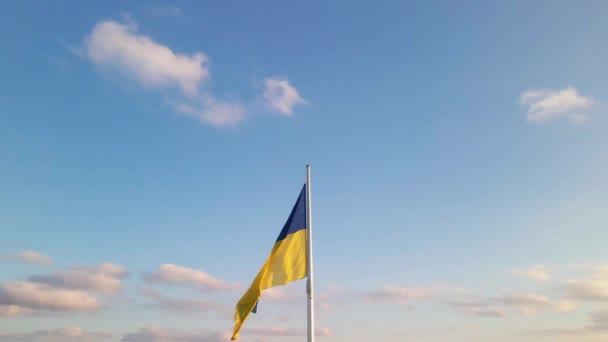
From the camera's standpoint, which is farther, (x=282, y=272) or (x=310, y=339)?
(x=282, y=272)

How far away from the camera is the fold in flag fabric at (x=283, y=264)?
2842 cm

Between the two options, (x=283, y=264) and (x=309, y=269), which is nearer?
(x=309, y=269)

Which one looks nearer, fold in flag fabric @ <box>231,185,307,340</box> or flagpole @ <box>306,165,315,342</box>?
flagpole @ <box>306,165,315,342</box>

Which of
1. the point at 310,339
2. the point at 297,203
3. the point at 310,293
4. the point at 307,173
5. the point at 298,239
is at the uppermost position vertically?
the point at 307,173

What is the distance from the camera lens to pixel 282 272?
29141 millimetres

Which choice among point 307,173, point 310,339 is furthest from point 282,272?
point 307,173

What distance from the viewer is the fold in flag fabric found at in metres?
28.4

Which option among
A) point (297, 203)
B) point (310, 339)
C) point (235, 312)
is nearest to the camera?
point (310, 339)

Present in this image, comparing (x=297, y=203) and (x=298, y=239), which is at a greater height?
(x=297, y=203)

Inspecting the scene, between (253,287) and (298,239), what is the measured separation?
3.95 m

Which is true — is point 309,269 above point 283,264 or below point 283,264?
below

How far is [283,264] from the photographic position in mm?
29344

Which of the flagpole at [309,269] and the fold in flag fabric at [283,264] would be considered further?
the fold in flag fabric at [283,264]

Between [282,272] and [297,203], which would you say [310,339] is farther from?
[297,203]
